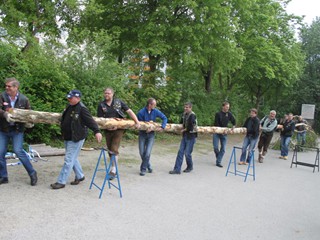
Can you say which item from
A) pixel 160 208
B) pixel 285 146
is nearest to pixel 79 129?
pixel 160 208

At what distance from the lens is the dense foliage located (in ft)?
30.3

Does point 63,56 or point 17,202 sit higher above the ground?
point 63,56

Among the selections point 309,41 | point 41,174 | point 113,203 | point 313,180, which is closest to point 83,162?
point 41,174

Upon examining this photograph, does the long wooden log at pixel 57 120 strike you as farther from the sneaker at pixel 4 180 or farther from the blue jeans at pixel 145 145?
the sneaker at pixel 4 180

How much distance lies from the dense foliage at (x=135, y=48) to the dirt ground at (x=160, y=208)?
2.93 meters

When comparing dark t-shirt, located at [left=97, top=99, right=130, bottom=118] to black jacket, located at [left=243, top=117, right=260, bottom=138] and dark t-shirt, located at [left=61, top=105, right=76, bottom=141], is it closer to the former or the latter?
dark t-shirt, located at [left=61, top=105, right=76, bottom=141]

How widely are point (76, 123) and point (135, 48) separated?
366 inches

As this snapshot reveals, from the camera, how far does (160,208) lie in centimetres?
512

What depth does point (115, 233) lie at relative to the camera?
4012mm

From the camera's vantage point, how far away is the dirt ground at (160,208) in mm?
4113

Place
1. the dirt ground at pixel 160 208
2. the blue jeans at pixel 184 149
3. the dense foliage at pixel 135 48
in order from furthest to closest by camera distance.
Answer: the dense foliage at pixel 135 48, the blue jeans at pixel 184 149, the dirt ground at pixel 160 208

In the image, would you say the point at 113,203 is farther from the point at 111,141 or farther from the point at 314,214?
the point at 314,214

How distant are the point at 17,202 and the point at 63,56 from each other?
22.2ft

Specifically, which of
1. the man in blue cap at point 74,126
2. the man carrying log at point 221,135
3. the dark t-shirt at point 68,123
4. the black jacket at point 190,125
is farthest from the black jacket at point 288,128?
the dark t-shirt at point 68,123
